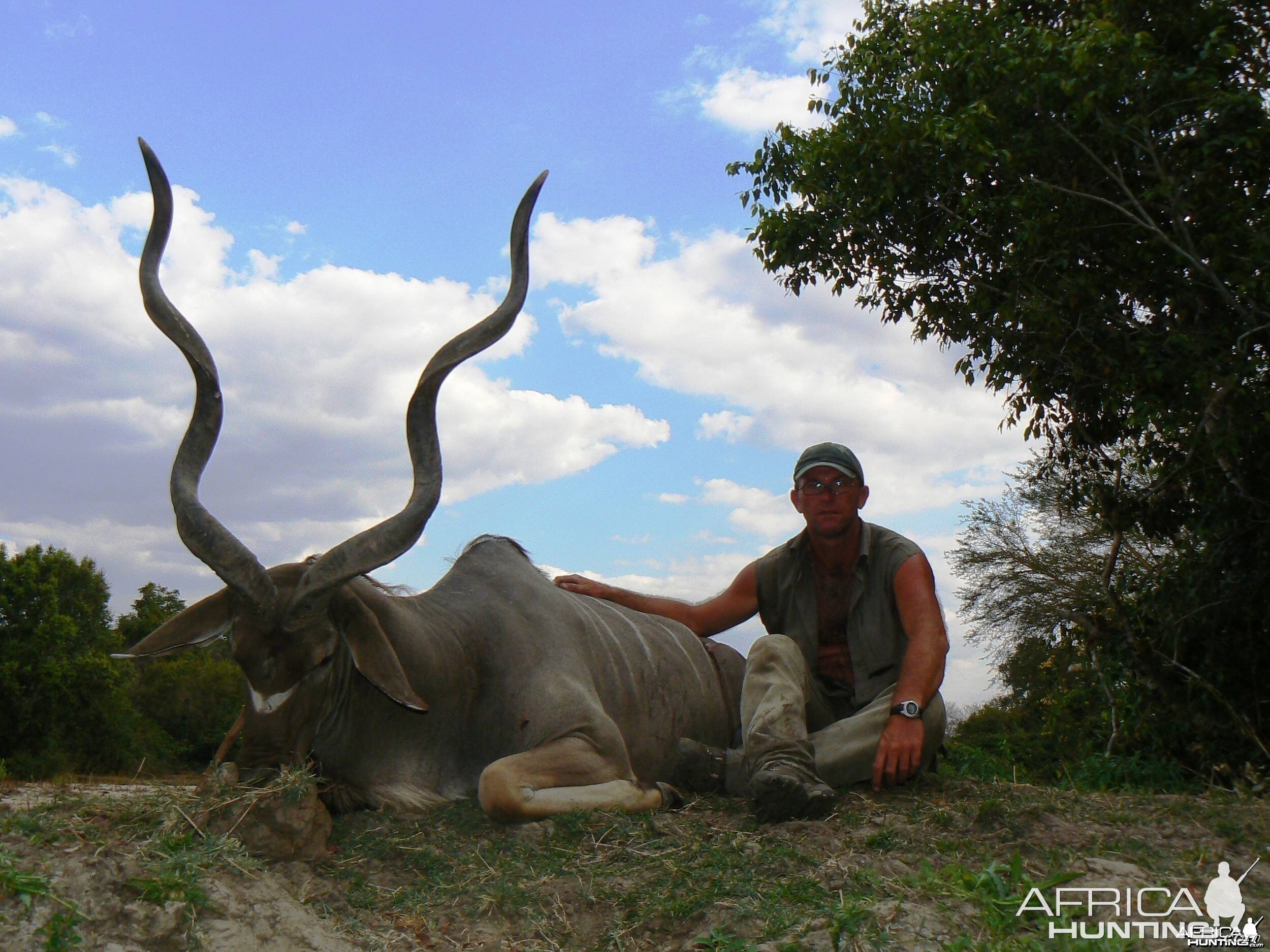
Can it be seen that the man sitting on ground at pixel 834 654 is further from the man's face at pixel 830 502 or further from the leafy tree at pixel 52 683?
the leafy tree at pixel 52 683

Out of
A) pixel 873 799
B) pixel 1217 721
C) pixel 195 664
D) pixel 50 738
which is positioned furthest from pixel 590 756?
pixel 195 664

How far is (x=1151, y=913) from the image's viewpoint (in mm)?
2475

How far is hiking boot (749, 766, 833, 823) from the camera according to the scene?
331 centimetres

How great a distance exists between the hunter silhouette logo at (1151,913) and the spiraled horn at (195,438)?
2.40 meters

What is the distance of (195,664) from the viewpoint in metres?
19.6

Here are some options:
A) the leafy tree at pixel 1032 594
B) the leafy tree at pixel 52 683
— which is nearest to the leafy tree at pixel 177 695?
the leafy tree at pixel 52 683

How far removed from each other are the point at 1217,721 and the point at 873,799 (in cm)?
433

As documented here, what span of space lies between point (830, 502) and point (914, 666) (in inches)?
26.5

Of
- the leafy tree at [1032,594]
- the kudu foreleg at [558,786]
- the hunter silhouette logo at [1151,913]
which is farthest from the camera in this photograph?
the leafy tree at [1032,594]

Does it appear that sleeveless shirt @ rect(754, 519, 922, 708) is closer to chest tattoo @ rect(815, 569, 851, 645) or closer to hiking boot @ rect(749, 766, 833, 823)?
chest tattoo @ rect(815, 569, 851, 645)

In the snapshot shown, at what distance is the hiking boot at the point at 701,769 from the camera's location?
407 centimetres

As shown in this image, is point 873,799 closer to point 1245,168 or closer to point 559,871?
point 559,871

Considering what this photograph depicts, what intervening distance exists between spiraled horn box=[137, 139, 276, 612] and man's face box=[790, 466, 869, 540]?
1930 millimetres

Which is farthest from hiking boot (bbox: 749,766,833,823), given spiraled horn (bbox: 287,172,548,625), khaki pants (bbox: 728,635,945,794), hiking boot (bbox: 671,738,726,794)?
spiraled horn (bbox: 287,172,548,625)
